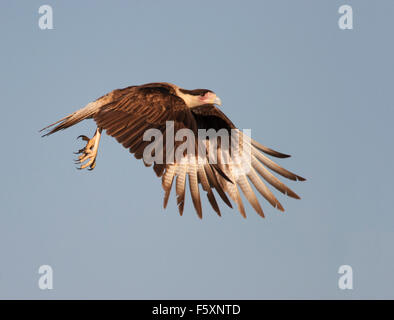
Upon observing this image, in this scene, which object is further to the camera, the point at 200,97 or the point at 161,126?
the point at 200,97

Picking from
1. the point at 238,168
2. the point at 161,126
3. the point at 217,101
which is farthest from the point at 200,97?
the point at 161,126

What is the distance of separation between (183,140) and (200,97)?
1818 mm

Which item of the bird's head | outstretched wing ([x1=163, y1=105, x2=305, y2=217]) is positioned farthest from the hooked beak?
outstretched wing ([x1=163, y1=105, x2=305, y2=217])

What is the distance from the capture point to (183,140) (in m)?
9.60

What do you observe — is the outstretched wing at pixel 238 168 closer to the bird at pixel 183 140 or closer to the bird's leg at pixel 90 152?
the bird at pixel 183 140

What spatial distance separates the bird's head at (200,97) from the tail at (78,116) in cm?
146

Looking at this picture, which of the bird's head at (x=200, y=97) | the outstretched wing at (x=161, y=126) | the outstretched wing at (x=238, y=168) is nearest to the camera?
the outstretched wing at (x=161, y=126)

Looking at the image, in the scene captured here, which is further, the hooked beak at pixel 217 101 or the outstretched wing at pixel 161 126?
the hooked beak at pixel 217 101

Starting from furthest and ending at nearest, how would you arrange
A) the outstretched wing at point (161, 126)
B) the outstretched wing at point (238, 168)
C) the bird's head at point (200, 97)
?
1. the bird's head at point (200, 97)
2. the outstretched wing at point (238, 168)
3. the outstretched wing at point (161, 126)

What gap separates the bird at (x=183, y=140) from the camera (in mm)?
9617

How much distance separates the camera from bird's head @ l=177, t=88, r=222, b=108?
441 inches

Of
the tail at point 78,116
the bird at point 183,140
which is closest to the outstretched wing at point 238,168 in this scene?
the bird at point 183,140

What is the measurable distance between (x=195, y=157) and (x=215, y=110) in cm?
192

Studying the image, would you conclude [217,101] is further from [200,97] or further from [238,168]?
[238,168]
